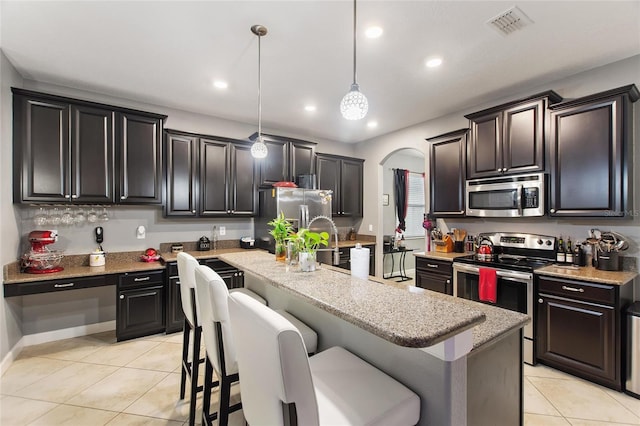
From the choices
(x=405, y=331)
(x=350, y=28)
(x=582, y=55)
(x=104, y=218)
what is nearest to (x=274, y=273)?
(x=405, y=331)

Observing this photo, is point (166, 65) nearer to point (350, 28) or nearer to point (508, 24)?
point (350, 28)

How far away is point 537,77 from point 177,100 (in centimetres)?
420

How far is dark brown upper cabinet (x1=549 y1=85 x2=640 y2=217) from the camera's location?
8.40 ft

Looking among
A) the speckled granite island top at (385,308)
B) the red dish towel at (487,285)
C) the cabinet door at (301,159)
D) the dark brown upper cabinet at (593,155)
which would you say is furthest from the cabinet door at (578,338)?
the cabinet door at (301,159)

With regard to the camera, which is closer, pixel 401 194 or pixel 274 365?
pixel 274 365

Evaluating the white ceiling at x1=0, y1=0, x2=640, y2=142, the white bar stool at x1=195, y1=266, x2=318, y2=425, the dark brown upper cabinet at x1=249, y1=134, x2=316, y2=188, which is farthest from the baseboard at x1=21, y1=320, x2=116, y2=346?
the white bar stool at x1=195, y1=266, x2=318, y2=425

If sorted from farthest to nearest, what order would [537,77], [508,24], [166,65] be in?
[537,77], [166,65], [508,24]

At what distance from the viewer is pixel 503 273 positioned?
299cm

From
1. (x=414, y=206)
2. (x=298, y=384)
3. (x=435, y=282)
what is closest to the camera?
(x=298, y=384)

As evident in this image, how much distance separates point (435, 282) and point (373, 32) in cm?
288

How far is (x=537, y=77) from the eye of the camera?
3.12m

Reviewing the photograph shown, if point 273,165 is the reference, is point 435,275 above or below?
below

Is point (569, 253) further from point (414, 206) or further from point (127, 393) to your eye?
point (127, 393)

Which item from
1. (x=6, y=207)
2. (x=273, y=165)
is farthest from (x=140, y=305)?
(x=273, y=165)
